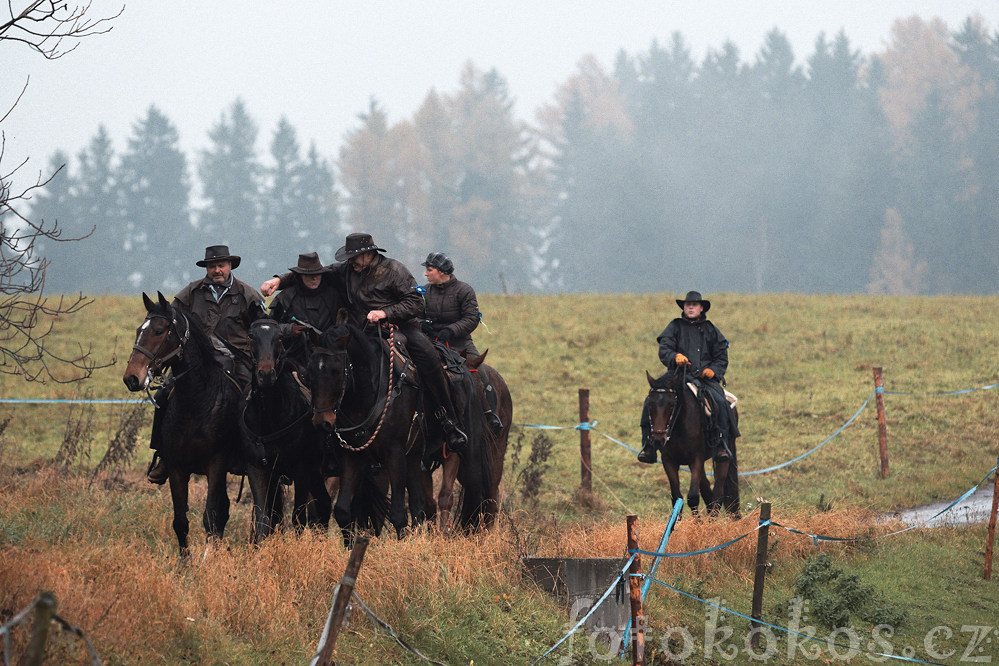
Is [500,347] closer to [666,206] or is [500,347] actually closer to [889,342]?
[889,342]

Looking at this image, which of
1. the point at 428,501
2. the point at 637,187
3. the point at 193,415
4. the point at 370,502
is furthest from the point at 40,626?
the point at 637,187

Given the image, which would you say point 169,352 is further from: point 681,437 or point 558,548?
point 681,437

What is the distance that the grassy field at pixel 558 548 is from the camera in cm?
639

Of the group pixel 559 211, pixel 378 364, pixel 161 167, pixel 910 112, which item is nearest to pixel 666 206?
pixel 559 211

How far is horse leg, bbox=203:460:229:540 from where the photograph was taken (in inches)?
352

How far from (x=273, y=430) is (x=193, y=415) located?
0.72m

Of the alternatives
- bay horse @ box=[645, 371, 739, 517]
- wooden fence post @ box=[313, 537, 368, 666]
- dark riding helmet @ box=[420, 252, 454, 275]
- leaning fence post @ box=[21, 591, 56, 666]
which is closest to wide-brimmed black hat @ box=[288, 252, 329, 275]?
dark riding helmet @ box=[420, 252, 454, 275]

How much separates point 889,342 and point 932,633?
18481mm

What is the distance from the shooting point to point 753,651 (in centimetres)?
801

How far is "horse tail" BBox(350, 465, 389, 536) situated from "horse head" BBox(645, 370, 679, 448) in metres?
3.50

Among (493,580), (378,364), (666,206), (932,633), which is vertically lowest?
(932,633)

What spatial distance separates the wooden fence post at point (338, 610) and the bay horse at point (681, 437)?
637 centimetres

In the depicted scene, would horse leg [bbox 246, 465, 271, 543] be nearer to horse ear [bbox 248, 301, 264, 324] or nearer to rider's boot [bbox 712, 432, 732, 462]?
horse ear [bbox 248, 301, 264, 324]

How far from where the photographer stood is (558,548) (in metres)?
8.73
